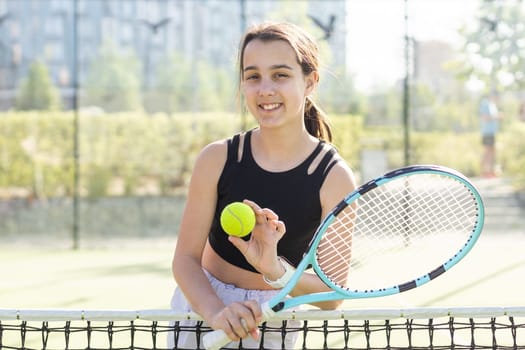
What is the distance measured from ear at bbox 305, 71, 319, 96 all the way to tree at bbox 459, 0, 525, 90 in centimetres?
760

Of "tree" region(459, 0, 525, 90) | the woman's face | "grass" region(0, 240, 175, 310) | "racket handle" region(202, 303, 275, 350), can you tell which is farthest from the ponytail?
"tree" region(459, 0, 525, 90)

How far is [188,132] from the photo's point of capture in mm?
11305

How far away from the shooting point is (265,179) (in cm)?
206

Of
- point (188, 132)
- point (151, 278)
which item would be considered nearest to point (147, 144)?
point (188, 132)

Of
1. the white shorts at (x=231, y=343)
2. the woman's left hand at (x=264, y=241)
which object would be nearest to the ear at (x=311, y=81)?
the woman's left hand at (x=264, y=241)

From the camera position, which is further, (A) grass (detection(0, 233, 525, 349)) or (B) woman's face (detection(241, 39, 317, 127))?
(A) grass (detection(0, 233, 525, 349))

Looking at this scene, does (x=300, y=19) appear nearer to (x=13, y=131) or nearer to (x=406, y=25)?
(x=406, y=25)

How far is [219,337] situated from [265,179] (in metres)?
0.45

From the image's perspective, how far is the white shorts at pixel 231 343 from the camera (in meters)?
2.07

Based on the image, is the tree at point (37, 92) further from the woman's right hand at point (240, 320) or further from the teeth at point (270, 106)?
the woman's right hand at point (240, 320)

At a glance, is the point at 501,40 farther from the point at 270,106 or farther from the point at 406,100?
the point at 270,106

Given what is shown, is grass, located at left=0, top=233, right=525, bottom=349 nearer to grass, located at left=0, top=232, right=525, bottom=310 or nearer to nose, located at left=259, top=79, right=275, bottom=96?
grass, located at left=0, top=232, right=525, bottom=310

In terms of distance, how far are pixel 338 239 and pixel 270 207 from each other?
189 mm

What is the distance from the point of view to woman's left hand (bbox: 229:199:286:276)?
5.94ft
